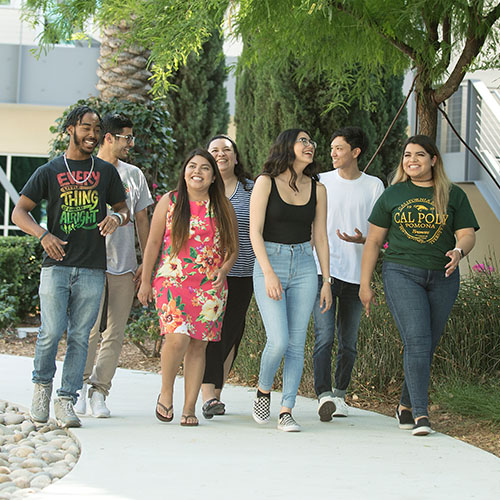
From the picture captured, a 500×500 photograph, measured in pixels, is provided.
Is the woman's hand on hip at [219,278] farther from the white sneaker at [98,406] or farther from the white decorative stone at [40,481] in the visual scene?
the white decorative stone at [40,481]

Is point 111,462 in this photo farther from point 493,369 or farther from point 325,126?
point 325,126

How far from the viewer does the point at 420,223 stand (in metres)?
5.22

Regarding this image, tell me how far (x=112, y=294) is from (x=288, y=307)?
3.87 ft

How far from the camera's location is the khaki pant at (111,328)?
5453 mm

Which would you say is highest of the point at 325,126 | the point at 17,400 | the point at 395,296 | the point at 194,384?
the point at 325,126

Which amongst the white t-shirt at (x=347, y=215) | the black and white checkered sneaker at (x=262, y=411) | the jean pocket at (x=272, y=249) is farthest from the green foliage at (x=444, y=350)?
the jean pocket at (x=272, y=249)

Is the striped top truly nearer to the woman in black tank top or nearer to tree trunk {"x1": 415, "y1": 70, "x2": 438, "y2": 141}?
the woman in black tank top

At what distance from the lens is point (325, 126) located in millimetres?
11719

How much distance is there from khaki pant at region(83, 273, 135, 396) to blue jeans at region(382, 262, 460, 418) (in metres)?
1.74

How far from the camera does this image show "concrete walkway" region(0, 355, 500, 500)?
3809mm

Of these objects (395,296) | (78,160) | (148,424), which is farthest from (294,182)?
(148,424)

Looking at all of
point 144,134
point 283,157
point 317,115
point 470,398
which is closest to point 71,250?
point 283,157

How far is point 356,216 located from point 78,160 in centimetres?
191

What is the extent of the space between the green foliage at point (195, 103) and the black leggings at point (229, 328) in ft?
32.0
